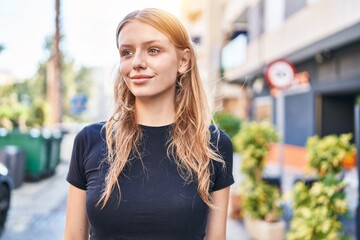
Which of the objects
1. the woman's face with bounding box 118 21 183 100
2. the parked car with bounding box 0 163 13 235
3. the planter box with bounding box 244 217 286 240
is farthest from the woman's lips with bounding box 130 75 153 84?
the parked car with bounding box 0 163 13 235

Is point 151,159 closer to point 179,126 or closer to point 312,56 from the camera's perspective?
point 179,126

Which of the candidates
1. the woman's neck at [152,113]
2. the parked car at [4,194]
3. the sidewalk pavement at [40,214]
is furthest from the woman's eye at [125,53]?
the parked car at [4,194]

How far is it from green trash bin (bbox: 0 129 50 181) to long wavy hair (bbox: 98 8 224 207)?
1018 cm

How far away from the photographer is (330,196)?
13.9 ft

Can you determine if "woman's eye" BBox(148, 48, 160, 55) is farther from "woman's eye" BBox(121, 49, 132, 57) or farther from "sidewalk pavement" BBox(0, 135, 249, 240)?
"sidewalk pavement" BBox(0, 135, 249, 240)

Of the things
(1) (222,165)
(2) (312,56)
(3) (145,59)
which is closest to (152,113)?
(3) (145,59)

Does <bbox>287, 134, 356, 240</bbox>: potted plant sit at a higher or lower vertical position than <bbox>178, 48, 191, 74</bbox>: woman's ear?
lower

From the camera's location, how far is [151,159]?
65.6 inches

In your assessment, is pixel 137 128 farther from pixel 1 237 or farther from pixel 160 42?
pixel 1 237

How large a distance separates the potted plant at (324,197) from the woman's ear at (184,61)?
9.50 ft

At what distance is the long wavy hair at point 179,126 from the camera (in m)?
1.62

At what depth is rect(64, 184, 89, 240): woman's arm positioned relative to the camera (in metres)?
1.66

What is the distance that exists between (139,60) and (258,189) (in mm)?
5072

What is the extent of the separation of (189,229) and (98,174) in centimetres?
37
